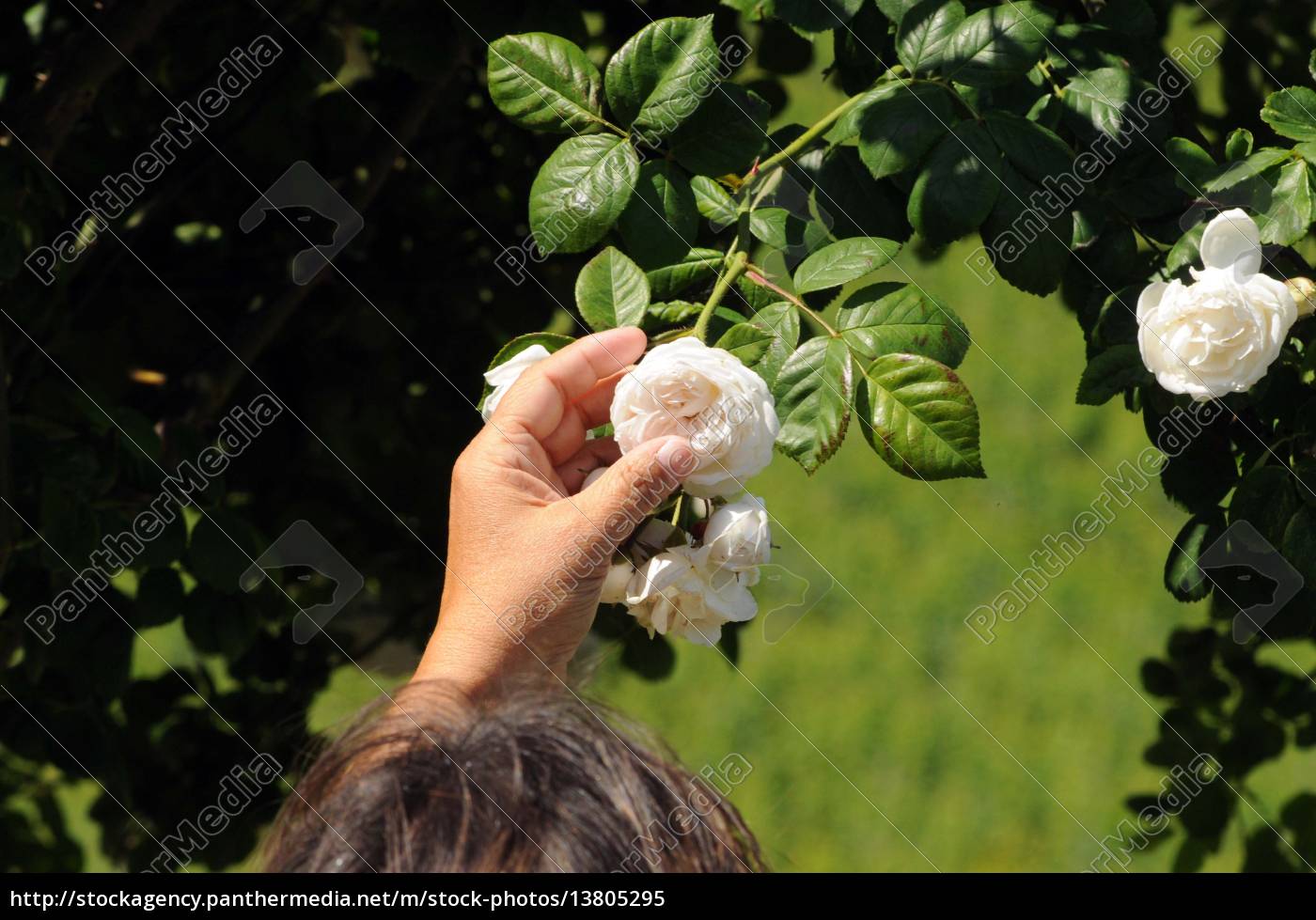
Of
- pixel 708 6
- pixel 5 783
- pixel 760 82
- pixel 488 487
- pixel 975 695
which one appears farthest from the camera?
pixel 975 695

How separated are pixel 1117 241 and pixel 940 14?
288mm

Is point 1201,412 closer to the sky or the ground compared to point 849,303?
closer to the sky

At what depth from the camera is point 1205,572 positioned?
1188 millimetres

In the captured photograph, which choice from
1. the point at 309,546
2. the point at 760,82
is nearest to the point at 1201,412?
the point at 760,82

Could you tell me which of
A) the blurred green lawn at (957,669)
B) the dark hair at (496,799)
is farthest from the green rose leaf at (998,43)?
the blurred green lawn at (957,669)

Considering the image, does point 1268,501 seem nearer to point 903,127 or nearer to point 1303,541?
point 1303,541

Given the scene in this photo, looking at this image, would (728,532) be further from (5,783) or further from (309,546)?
(5,783)

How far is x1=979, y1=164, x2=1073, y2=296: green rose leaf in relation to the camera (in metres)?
1.13

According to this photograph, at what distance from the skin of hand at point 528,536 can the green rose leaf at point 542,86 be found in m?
0.24

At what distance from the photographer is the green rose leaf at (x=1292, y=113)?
1.10 m

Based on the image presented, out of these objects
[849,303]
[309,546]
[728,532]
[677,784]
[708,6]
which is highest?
[708,6]

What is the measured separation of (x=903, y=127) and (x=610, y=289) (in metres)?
0.32

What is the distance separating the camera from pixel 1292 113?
1.12m

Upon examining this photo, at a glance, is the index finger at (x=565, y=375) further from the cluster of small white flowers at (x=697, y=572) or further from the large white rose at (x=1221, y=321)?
the large white rose at (x=1221, y=321)
